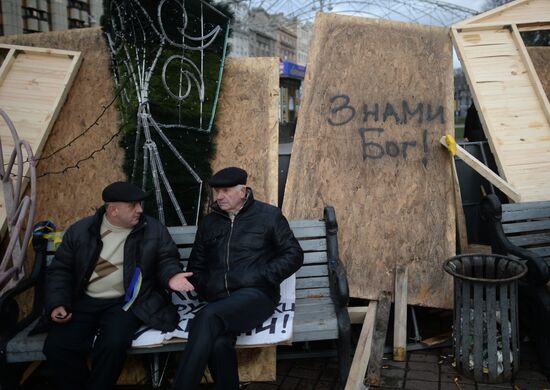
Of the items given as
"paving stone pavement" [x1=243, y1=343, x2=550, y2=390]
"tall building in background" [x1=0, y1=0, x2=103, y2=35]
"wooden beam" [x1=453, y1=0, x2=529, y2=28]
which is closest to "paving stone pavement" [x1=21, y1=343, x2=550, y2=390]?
"paving stone pavement" [x1=243, y1=343, x2=550, y2=390]

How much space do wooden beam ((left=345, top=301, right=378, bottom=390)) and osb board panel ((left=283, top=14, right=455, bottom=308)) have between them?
0.80 meters

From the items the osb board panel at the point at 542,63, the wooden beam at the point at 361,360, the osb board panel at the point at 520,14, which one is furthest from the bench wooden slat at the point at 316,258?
the osb board panel at the point at 542,63

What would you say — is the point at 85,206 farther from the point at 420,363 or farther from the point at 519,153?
the point at 519,153

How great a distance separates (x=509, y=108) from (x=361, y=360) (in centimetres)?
314

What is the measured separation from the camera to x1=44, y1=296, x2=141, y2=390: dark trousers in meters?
2.98

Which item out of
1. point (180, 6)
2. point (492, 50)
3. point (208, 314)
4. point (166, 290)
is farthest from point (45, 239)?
point (492, 50)

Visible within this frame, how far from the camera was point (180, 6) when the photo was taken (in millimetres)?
4223

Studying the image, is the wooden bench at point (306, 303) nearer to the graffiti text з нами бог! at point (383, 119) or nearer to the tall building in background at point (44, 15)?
the graffiti text з нами бог! at point (383, 119)

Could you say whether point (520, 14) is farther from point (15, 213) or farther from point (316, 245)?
point (15, 213)

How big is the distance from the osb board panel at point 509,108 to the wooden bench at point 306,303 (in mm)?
1995

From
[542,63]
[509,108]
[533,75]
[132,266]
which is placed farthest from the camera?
[542,63]

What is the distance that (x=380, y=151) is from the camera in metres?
4.59

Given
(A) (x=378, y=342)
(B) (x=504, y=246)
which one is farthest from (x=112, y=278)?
(B) (x=504, y=246)

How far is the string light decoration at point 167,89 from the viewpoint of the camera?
4.13m
